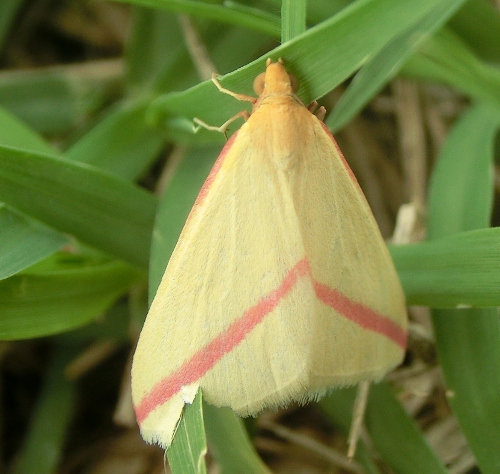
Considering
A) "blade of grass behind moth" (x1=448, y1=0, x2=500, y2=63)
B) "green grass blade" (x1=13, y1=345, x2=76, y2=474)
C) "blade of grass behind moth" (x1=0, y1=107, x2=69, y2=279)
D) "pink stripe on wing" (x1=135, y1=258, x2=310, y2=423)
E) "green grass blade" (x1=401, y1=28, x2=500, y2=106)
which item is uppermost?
"blade of grass behind moth" (x1=448, y1=0, x2=500, y2=63)

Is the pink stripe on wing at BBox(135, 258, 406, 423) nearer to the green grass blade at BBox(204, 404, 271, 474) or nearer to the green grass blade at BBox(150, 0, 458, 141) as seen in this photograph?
the green grass blade at BBox(204, 404, 271, 474)

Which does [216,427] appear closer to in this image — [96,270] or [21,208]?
[96,270]

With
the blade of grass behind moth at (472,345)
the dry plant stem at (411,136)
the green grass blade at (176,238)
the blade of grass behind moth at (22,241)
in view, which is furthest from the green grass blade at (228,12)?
the dry plant stem at (411,136)

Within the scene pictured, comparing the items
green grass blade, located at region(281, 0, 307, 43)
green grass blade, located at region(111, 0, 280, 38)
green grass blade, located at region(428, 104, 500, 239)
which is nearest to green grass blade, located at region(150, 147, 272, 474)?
green grass blade, located at region(111, 0, 280, 38)

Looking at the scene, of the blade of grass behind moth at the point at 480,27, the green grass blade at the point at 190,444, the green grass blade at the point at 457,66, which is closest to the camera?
the green grass blade at the point at 190,444

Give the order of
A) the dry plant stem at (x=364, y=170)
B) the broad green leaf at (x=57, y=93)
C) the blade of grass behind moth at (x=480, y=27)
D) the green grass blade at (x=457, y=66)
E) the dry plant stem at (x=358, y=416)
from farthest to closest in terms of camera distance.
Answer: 1. the dry plant stem at (x=364, y=170)
2. the broad green leaf at (x=57, y=93)
3. the blade of grass behind moth at (x=480, y=27)
4. the green grass blade at (x=457, y=66)
5. the dry plant stem at (x=358, y=416)

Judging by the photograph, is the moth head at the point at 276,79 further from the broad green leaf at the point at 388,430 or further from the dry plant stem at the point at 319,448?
the dry plant stem at the point at 319,448

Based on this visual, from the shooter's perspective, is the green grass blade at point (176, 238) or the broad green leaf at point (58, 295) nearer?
the green grass blade at point (176, 238)
